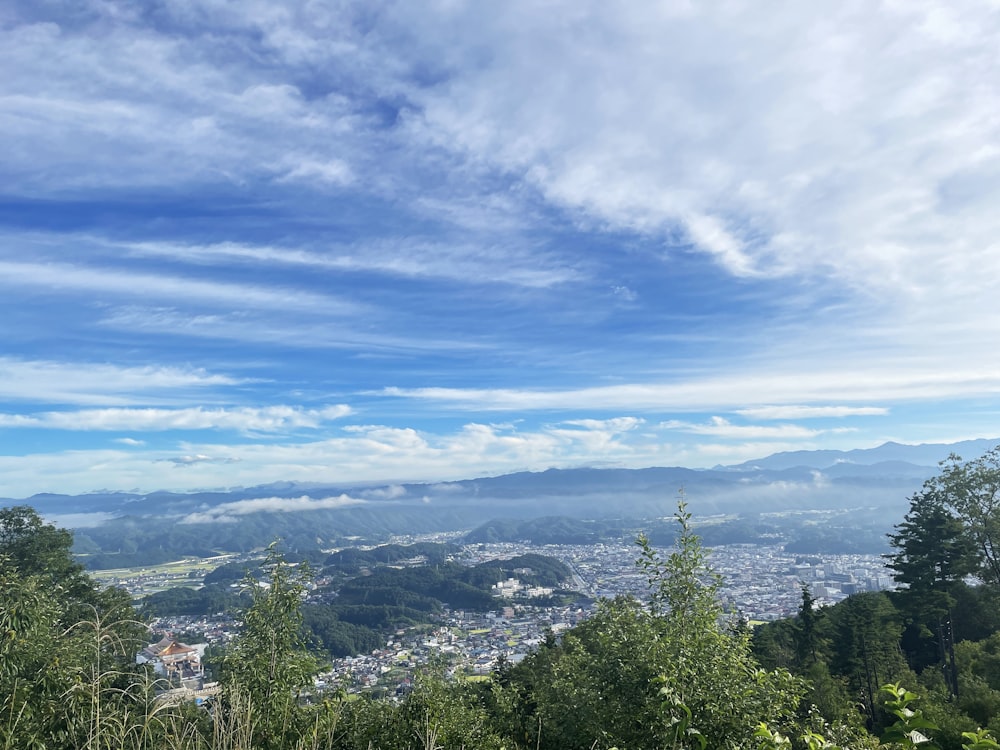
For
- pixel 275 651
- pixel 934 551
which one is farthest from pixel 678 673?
pixel 934 551

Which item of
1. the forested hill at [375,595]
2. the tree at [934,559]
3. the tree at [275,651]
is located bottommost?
the forested hill at [375,595]

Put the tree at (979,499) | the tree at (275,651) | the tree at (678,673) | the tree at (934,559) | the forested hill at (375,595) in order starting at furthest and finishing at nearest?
the forested hill at (375,595) → the tree at (934,559) → the tree at (979,499) → the tree at (275,651) → the tree at (678,673)

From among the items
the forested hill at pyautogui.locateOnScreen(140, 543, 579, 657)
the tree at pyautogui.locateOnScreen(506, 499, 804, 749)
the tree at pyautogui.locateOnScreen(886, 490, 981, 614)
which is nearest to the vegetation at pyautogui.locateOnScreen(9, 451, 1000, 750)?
the tree at pyautogui.locateOnScreen(506, 499, 804, 749)

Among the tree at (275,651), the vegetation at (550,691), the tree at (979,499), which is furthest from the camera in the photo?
the tree at (979,499)

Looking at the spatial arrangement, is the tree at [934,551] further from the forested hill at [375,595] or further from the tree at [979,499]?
the forested hill at [375,595]

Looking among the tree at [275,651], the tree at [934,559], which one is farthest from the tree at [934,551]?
the tree at [275,651]

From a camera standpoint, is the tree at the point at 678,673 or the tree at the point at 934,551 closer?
the tree at the point at 678,673

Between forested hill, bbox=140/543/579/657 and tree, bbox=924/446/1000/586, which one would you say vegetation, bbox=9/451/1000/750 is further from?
forested hill, bbox=140/543/579/657

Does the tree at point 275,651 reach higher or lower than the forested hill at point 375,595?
higher

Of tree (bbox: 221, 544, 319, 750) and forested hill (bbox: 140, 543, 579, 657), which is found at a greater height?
tree (bbox: 221, 544, 319, 750)

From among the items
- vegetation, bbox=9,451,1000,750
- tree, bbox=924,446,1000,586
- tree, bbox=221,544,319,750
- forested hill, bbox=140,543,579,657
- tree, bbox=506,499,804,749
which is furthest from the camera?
forested hill, bbox=140,543,579,657

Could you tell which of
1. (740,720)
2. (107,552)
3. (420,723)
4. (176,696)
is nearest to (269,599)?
(420,723)

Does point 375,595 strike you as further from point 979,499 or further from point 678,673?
point 678,673
